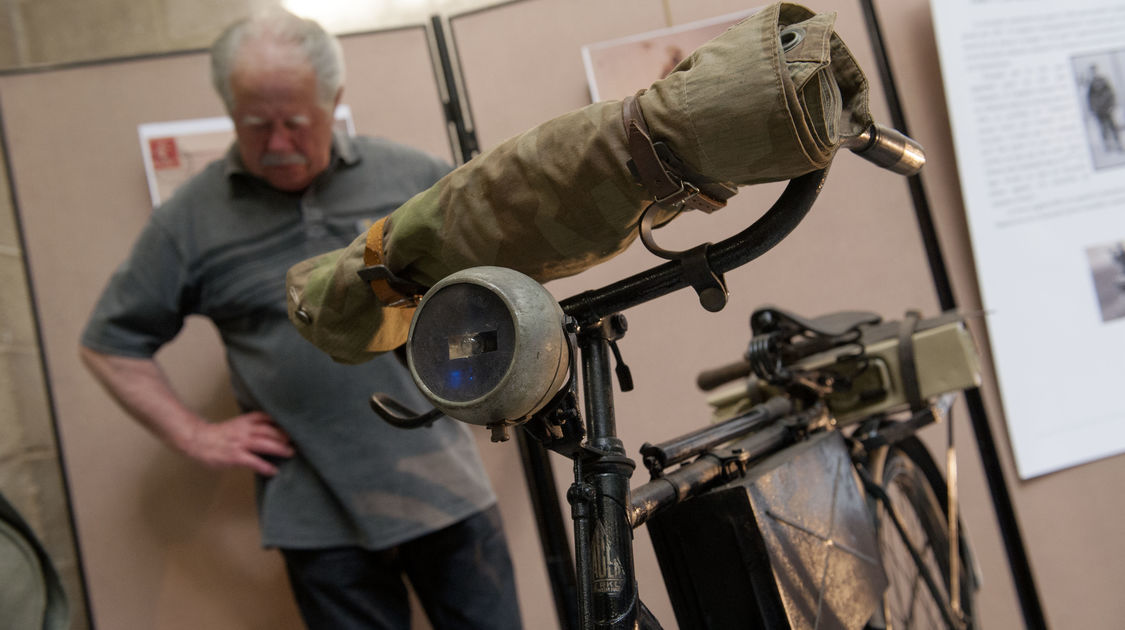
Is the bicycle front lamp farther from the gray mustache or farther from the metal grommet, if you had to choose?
the gray mustache

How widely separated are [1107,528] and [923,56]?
1.05 m

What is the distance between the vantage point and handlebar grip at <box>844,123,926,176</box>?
638 millimetres

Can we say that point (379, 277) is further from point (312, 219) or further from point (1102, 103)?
point (1102, 103)

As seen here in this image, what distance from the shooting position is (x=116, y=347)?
4.64 ft

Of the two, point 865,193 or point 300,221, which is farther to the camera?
point 865,193

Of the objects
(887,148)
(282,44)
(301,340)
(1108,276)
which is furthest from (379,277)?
(1108,276)

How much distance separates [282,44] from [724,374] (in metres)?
0.88

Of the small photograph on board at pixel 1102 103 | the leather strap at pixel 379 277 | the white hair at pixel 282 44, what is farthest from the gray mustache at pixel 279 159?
the small photograph on board at pixel 1102 103

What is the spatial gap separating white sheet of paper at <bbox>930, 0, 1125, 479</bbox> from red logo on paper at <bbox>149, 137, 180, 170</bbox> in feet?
4.99

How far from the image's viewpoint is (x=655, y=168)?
561mm

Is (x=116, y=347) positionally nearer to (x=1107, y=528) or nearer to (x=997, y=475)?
(x=997, y=475)

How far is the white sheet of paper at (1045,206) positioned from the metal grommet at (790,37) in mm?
1331

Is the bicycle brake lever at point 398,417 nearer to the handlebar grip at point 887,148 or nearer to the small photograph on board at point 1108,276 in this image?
the handlebar grip at point 887,148

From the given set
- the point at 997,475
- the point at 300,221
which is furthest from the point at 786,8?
the point at 997,475
